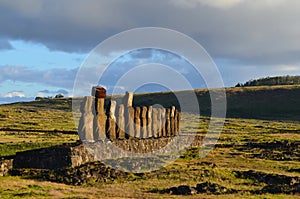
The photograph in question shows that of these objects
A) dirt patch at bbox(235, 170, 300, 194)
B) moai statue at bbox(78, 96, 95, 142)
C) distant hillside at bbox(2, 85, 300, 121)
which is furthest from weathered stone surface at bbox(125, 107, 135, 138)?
distant hillside at bbox(2, 85, 300, 121)

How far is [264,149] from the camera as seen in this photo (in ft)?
137

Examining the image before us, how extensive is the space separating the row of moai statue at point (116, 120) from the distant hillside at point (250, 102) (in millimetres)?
85305

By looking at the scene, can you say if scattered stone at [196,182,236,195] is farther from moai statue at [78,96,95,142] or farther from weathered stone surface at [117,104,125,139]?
weathered stone surface at [117,104,125,139]

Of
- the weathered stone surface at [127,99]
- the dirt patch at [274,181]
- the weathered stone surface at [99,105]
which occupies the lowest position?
the dirt patch at [274,181]

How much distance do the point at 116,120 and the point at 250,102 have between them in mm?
120746

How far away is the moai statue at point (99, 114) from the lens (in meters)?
29.9

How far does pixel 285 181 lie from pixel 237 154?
40.9 feet

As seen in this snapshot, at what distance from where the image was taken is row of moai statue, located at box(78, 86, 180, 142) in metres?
29.2

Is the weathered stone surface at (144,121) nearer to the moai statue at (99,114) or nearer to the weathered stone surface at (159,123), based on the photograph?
the weathered stone surface at (159,123)

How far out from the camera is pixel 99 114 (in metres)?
30.2

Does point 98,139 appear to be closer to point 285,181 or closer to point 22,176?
point 22,176

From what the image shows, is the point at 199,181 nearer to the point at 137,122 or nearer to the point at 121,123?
the point at 121,123

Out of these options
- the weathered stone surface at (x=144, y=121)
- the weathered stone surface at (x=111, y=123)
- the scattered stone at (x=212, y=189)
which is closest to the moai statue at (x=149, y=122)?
the weathered stone surface at (x=144, y=121)

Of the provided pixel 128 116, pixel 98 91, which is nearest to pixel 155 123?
pixel 128 116
